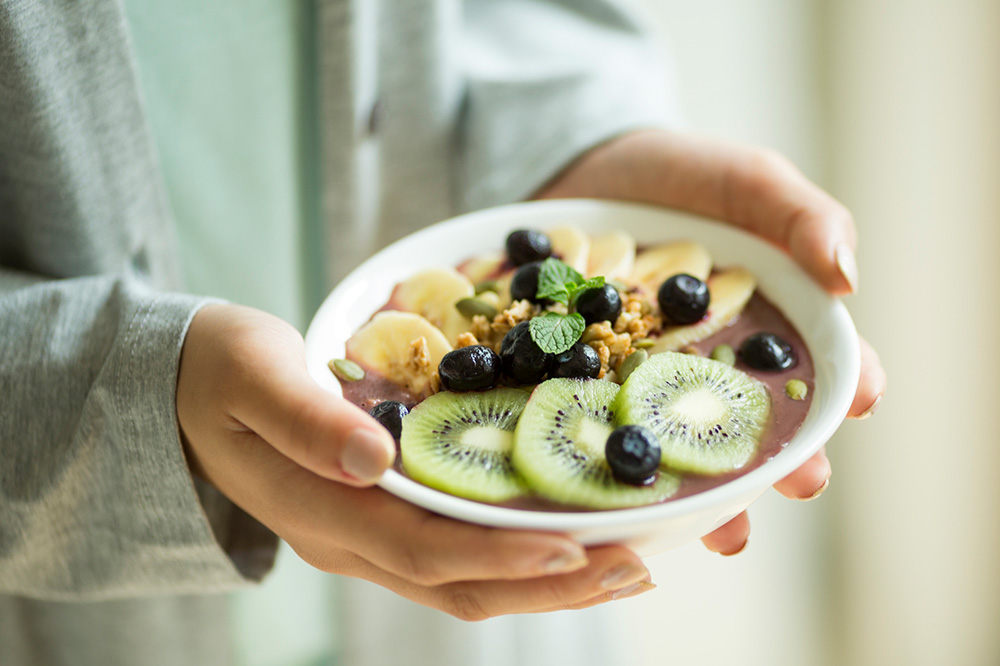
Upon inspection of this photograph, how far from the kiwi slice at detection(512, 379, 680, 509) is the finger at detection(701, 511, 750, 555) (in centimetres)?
14

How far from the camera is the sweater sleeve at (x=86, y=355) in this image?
88cm

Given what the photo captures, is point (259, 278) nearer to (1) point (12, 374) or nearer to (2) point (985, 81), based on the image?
(1) point (12, 374)

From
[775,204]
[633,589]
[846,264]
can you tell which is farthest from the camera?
[775,204]

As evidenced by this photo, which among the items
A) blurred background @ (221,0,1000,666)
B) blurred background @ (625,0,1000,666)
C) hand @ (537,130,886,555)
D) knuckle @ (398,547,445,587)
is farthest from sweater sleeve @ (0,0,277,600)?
blurred background @ (625,0,1000,666)

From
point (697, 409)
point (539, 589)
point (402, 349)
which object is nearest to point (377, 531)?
point (539, 589)

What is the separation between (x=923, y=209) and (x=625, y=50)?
1.04 m

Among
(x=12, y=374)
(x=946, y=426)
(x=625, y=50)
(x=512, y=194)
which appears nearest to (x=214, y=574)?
(x=12, y=374)

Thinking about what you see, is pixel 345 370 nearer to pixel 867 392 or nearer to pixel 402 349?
pixel 402 349

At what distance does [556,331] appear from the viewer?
0.89 metres

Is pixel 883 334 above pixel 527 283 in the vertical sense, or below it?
below

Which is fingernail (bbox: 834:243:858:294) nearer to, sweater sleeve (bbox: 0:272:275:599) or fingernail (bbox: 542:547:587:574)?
fingernail (bbox: 542:547:587:574)

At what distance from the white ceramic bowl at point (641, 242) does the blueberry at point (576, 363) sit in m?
0.19

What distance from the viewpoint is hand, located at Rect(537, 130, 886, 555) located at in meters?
0.95

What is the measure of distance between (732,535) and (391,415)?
41 cm
